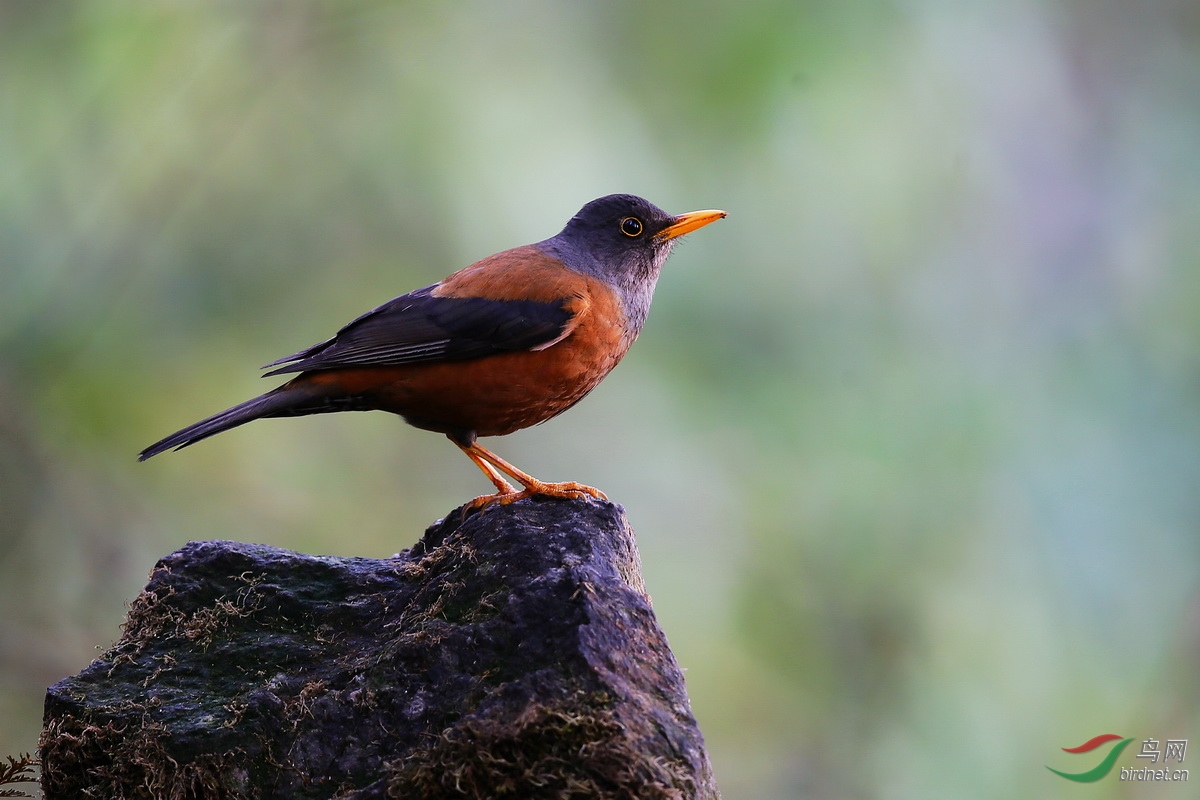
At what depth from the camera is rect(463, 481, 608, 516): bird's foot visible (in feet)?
14.4

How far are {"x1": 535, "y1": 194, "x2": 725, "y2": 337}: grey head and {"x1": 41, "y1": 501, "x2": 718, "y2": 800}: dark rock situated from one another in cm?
188

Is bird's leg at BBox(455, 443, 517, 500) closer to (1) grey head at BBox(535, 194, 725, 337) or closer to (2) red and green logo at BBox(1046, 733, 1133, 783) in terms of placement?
(1) grey head at BBox(535, 194, 725, 337)

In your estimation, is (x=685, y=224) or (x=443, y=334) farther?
(x=685, y=224)

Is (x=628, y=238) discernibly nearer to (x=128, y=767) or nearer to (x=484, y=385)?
(x=484, y=385)

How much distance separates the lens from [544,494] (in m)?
4.47

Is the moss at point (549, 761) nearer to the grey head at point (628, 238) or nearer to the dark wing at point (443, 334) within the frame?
the dark wing at point (443, 334)

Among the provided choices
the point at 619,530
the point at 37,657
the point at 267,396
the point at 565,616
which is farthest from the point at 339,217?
the point at 565,616

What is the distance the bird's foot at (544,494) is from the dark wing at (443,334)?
794 millimetres

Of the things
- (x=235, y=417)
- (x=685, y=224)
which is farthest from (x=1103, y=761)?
(x=235, y=417)

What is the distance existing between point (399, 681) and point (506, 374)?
6.13 feet

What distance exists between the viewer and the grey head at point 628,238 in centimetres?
582

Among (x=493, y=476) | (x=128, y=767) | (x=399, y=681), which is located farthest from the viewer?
(x=493, y=476)

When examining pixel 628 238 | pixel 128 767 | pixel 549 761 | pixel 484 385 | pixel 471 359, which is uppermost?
pixel 628 238

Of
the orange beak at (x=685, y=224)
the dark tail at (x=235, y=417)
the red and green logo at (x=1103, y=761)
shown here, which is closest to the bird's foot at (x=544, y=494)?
the dark tail at (x=235, y=417)
